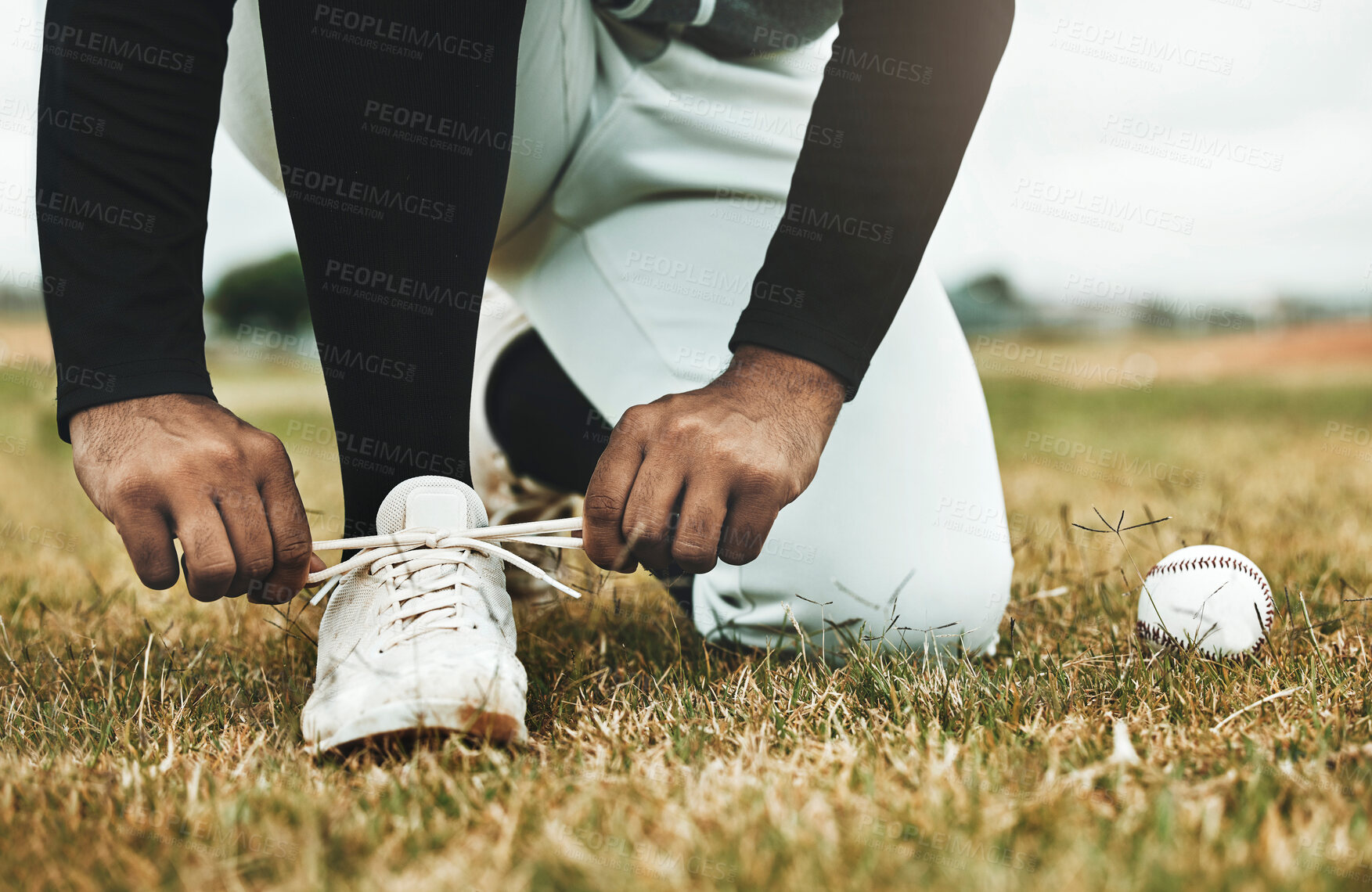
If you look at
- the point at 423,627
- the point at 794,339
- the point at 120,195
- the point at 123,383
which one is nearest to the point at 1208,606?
the point at 794,339

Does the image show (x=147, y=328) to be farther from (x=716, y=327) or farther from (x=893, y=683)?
(x=893, y=683)

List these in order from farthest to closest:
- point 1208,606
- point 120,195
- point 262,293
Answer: point 262,293 → point 1208,606 → point 120,195

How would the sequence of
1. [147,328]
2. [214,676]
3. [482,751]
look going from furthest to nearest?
1. [214,676]
2. [147,328]
3. [482,751]

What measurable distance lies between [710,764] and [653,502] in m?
0.32

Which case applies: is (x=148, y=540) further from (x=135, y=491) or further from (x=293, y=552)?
(x=293, y=552)

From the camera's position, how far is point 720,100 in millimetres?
1939

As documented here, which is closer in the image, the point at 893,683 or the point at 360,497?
the point at 893,683

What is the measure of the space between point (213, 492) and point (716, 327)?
0.96 metres

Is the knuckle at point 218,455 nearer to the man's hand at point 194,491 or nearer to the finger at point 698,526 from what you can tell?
the man's hand at point 194,491

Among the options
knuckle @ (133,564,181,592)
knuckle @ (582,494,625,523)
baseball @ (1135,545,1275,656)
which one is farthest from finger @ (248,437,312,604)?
baseball @ (1135,545,1275,656)

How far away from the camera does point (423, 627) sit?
1.24m

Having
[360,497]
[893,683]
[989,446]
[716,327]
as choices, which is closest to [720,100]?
[716,327]

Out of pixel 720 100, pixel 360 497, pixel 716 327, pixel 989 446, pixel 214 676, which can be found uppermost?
pixel 720 100

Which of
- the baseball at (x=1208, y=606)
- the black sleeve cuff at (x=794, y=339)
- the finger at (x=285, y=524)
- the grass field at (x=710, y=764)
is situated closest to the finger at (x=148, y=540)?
the finger at (x=285, y=524)
